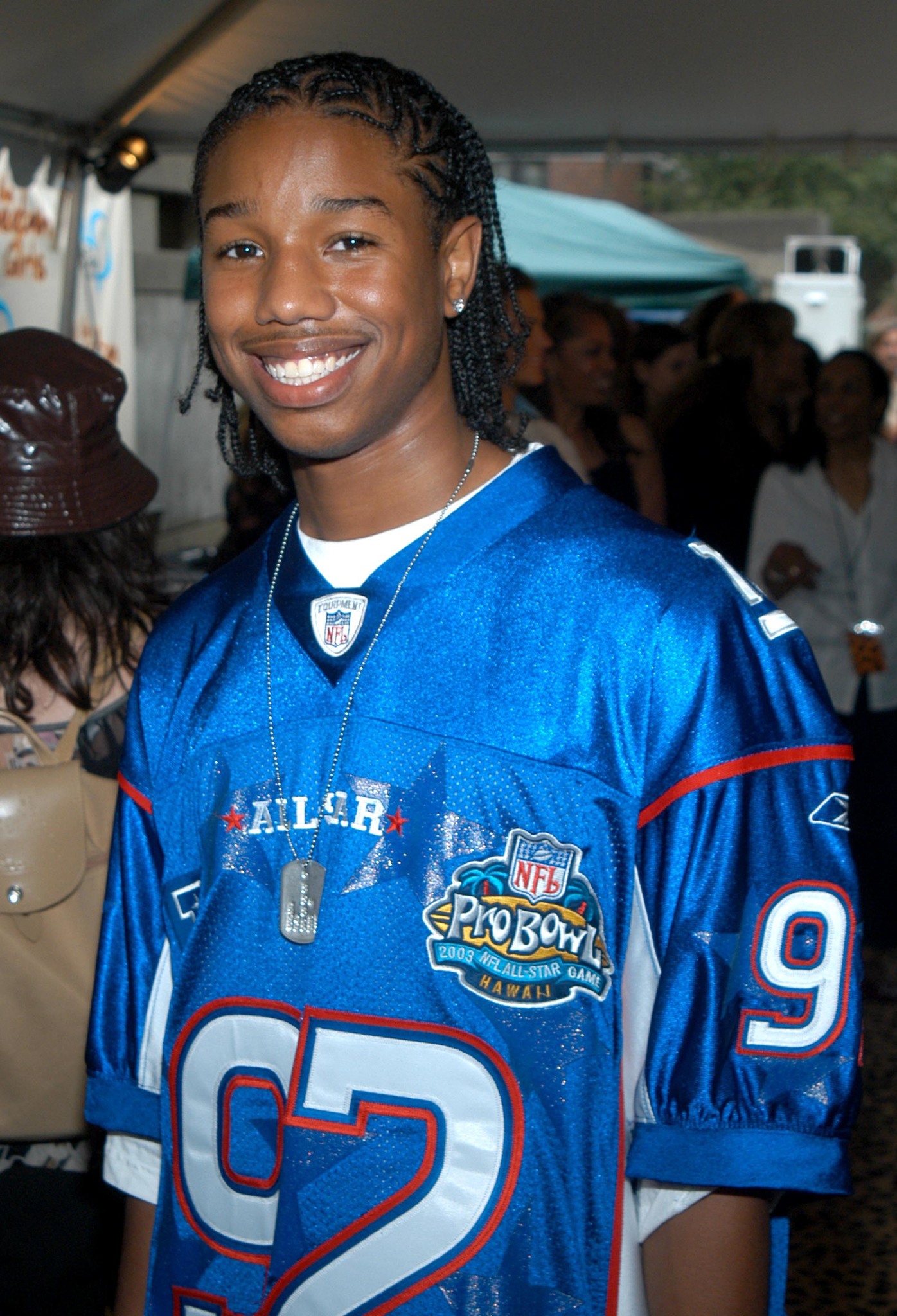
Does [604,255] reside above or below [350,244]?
above

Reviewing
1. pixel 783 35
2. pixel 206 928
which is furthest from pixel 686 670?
pixel 783 35

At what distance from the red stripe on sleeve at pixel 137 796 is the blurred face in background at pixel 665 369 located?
479cm

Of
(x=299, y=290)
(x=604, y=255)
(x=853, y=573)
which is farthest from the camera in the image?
(x=604, y=255)

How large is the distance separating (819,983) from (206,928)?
52 centimetres

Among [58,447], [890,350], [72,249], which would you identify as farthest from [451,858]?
[890,350]

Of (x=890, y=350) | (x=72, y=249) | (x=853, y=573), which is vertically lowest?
(x=853, y=573)

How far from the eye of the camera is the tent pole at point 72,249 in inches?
179

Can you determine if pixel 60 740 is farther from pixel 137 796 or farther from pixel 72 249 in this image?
pixel 72 249

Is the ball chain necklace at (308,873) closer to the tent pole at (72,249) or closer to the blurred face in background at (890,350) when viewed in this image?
the tent pole at (72,249)

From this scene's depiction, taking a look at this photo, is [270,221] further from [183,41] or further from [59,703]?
[183,41]

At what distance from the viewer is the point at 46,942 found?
1.85 meters

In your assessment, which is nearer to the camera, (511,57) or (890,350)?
(511,57)

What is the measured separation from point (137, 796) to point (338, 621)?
11.1 inches

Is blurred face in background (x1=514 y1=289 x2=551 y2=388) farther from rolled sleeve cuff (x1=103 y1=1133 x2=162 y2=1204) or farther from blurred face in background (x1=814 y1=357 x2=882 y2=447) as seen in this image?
rolled sleeve cuff (x1=103 y1=1133 x2=162 y2=1204)
